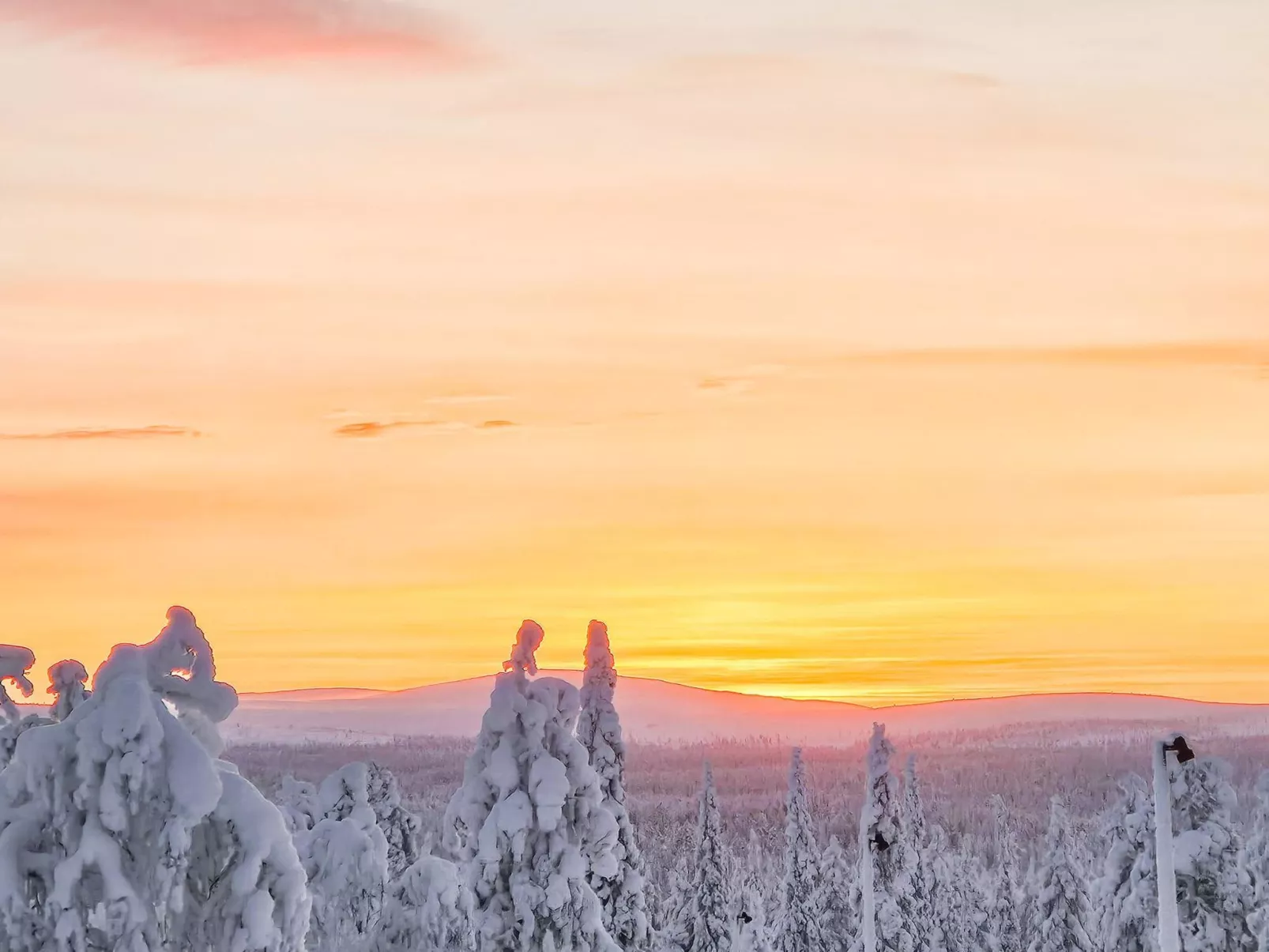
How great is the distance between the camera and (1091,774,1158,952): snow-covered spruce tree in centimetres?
5306

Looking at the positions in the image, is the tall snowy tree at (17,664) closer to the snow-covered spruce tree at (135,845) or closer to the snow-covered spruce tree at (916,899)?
the snow-covered spruce tree at (135,845)

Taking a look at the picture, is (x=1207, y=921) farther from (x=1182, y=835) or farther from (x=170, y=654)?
(x=170, y=654)

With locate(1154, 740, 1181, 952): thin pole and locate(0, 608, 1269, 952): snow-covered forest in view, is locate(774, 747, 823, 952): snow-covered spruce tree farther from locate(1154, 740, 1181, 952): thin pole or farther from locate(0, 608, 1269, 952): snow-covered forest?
locate(1154, 740, 1181, 952): thin pole

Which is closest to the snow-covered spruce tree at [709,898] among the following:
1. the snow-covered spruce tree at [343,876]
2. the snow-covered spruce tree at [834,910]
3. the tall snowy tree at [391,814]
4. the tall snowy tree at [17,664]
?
the snow-covered spruce tree at [834,910]

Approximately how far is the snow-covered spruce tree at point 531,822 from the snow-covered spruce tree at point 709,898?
113 ft

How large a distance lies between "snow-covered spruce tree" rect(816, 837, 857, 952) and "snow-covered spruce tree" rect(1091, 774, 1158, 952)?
96.9 feet

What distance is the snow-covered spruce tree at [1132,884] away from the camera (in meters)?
53.1

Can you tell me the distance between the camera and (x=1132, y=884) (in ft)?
176

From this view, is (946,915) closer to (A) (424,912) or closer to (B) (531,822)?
(A) (424,912)

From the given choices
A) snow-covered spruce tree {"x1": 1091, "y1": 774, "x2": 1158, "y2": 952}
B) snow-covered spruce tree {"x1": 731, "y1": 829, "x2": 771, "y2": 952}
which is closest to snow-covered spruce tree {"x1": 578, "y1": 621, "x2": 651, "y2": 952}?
snow-covered spruce tree {"x1": 1091, "y1": 774, "x2": 1158, "y2": 952}

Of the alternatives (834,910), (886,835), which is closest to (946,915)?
(834,910)

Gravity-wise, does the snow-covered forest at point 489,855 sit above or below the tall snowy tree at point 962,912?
above

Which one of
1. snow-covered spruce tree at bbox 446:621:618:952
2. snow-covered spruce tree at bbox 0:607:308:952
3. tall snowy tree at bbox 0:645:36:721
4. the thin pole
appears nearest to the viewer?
snow-covered spruce tree at bbox 0:607:308:952

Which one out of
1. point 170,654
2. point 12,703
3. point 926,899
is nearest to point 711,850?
point 926,899
